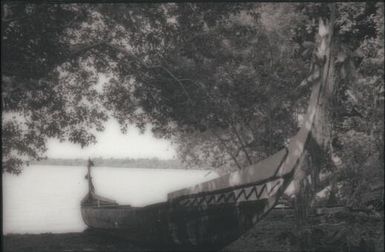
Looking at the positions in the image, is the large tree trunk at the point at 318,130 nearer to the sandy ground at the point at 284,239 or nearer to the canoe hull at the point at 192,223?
the sandy ground at the point at 284,239

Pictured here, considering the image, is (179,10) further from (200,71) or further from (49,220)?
(49,220)

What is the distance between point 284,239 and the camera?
14.4m

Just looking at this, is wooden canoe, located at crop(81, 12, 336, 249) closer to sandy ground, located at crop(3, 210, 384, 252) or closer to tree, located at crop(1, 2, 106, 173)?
sandy ground, located at crop(3, 210, 384, 252)

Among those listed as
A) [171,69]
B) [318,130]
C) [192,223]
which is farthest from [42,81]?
[318,130]

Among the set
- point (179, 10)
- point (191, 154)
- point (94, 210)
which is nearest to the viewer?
point (179, 10)

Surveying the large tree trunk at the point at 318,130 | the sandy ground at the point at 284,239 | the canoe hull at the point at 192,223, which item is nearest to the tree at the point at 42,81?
the sandy ground at the point at 284,239

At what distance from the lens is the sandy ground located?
12.1 meters

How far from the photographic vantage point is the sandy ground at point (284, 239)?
12102mm

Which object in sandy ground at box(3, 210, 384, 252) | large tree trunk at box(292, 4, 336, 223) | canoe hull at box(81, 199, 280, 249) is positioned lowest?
sandy ground at box(3, 210, 384, 252)

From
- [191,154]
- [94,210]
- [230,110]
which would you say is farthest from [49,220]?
[230,110]

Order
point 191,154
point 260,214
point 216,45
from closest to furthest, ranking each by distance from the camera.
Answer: point 260,214, point 216,45, point 191,154

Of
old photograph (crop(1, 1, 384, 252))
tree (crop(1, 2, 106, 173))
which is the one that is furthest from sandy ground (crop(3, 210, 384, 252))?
tree (crop(1, 2, 106, 173))

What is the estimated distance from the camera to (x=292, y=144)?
11.4 m

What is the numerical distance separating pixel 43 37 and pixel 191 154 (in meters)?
21.8
